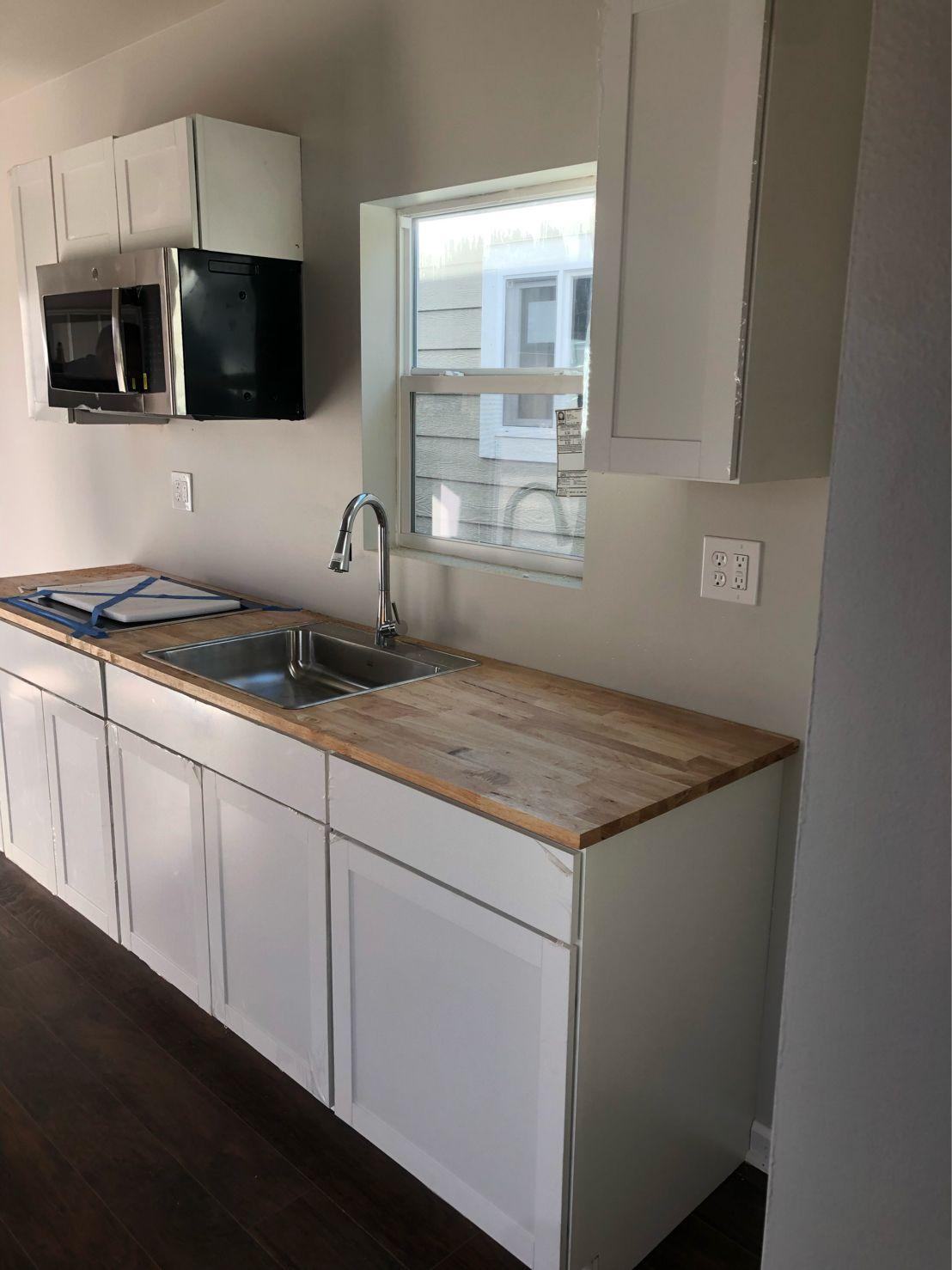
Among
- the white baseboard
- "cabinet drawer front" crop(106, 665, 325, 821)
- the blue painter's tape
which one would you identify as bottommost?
the white baseboard

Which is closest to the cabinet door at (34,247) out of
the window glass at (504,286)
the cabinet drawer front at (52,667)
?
the cabinet drawer front at (52,667)

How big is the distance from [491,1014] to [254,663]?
1241 mm

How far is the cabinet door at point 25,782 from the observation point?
2.80 meters

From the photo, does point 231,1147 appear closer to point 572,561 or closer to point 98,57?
point 572,561

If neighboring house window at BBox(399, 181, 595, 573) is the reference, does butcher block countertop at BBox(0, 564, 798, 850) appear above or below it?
below

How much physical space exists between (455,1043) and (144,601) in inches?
64.5

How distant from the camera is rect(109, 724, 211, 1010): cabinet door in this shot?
2.25 metres

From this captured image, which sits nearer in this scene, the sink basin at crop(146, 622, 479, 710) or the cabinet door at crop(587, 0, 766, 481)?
the cabinet door at crop(587, 0, 766, 481)

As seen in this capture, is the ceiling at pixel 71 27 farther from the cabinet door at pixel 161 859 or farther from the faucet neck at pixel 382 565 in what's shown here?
the cabinet door at pixel 161 859

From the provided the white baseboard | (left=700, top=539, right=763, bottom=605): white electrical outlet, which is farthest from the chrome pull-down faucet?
the white baseboard

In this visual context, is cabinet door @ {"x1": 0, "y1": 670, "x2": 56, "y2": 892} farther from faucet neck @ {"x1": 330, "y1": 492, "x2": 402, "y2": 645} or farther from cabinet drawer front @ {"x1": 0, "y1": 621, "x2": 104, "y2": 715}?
faucet neck @ {"x1": 330, "y1": 492, "x2": 402, "y2": 645}

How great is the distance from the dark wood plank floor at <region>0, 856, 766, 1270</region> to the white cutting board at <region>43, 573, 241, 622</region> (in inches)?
38.4

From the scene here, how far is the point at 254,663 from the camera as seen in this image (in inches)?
101

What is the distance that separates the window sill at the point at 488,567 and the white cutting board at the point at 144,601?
22.6 inches
